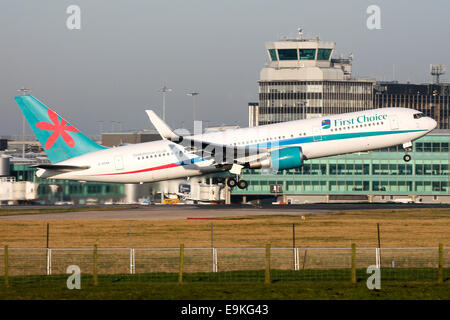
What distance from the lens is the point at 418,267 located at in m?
38.7

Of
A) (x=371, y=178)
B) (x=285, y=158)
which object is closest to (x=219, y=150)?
(x=285, y=158)

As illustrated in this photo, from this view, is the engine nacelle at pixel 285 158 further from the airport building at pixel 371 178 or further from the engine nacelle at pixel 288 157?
the airport building at pixel 371 178

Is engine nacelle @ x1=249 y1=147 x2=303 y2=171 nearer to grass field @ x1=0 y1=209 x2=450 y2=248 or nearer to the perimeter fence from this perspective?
grass field @ x1=0 y1=209 x2=450 y2=248

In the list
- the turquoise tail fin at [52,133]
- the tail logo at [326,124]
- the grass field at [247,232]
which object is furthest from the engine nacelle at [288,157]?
the turquoise tail fin at [52,133]

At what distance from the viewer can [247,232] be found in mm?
56750

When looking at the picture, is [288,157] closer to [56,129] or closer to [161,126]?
[161,126]

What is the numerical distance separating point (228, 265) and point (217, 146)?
30351mm

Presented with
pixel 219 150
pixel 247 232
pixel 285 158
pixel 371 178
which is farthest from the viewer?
pixel 371 178

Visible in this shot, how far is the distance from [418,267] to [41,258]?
62.4 ft

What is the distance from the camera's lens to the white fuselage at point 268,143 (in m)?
67.9
